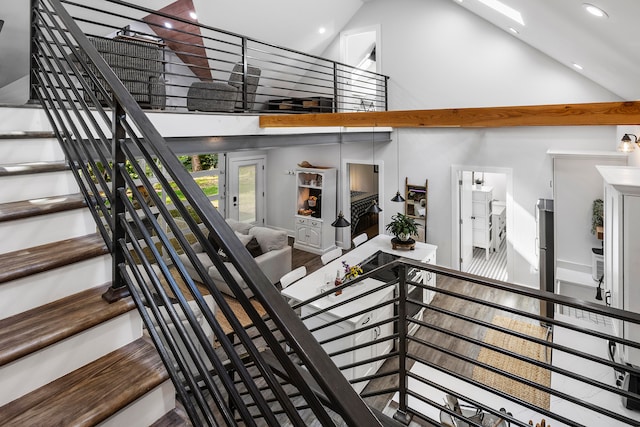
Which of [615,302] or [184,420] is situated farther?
[615,302]

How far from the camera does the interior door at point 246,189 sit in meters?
7.87

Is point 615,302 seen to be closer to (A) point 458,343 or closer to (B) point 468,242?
(A) point 458,343

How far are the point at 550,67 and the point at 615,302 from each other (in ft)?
13.3

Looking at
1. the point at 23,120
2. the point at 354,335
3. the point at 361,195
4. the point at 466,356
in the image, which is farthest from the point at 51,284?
the point at 361,195

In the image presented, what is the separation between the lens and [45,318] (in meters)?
1.09

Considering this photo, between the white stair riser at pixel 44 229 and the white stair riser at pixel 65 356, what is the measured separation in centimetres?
52

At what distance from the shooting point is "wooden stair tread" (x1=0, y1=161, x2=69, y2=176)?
1.49m

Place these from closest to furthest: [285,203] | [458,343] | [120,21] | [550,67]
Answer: [458,343] < [120,21] < [550,67] < [285,203]

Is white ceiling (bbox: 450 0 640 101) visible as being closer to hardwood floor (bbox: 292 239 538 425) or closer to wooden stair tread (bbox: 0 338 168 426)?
hardwood floor (bbox: 292 239 538 425)

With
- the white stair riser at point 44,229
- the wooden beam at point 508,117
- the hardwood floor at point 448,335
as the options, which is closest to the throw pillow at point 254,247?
the hardwood floor at point 448,335

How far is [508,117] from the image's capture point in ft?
7.49

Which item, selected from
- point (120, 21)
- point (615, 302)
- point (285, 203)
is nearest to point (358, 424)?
point (615, 302)

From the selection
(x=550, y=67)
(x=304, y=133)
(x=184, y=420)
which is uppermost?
(x=550, y=67)

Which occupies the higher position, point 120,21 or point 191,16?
point 191,16
